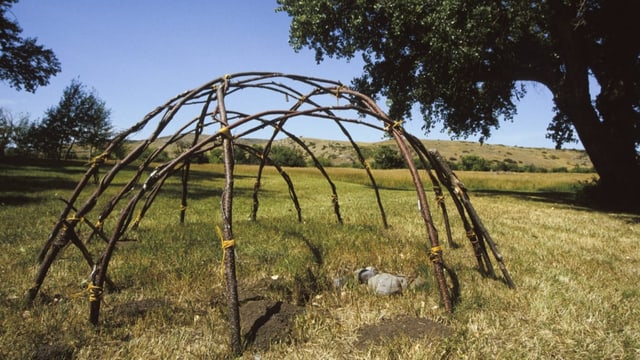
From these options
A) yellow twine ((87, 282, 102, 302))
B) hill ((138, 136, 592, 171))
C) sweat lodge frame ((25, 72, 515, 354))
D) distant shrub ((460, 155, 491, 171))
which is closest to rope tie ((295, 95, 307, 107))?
sweat lodge frame ((25, 72, 515, 354))

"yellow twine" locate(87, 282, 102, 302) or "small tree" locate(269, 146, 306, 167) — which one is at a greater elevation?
"small tree" locate(269, 146, 306, 167)

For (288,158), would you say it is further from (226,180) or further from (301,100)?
(226,180)

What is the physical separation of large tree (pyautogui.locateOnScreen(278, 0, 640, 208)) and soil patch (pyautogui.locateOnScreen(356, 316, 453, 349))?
1262 cm

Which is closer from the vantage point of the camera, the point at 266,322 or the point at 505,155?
the point at 266,322

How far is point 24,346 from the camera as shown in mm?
2912

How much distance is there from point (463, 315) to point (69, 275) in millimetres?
4939

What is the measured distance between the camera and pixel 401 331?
314 centimetres

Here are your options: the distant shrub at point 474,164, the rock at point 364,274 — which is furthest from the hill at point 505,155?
the rock at point 364,274

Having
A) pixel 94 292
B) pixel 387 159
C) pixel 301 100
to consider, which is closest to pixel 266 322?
pixel 94 292

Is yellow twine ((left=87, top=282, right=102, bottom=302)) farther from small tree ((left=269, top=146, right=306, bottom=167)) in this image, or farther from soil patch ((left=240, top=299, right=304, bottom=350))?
small tree ((left=269, top=146, right=306, bottom=167))

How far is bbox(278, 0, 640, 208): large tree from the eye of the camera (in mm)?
13664

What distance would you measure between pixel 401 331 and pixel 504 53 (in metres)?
14.9

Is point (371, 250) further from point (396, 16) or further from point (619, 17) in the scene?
point (619, 17)

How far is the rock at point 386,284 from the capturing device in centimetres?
411
